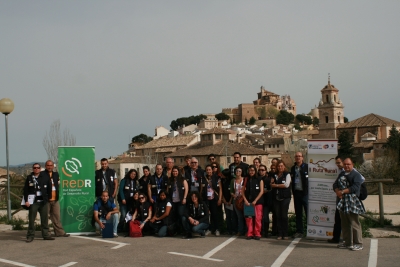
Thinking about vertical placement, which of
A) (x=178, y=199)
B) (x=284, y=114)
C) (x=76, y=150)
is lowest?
(x=178, y=199)

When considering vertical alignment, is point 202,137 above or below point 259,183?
above

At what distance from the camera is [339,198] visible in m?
8.98

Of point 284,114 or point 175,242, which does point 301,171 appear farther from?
point 284,114

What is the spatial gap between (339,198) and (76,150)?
215 inches

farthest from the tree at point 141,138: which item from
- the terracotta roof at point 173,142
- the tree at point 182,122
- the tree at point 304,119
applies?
the tree at point 304,119

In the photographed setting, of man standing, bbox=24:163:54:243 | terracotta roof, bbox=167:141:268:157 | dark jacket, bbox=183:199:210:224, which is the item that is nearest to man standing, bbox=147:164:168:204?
dark jacket, bbox=183:199:210:224

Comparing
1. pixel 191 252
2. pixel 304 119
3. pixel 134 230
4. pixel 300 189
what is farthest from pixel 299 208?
pixel 304 119

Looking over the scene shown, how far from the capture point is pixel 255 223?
9758mm

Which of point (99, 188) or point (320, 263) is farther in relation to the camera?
point (99, 188)

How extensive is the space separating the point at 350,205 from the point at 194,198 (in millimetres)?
2989

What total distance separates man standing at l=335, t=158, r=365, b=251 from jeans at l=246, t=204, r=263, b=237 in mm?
1596

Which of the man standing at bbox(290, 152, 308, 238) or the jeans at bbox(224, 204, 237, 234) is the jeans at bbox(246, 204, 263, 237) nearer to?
the jeans at bbox(224, 204, 237, 234)

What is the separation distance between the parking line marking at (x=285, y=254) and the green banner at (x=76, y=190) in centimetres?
420

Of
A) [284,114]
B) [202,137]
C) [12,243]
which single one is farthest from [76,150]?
[284,114]
